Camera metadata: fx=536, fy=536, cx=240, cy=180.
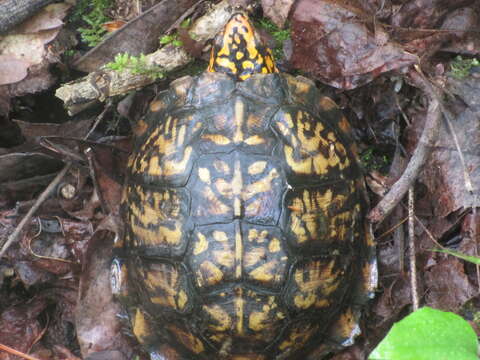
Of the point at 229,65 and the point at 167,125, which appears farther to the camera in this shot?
the point at 229,65

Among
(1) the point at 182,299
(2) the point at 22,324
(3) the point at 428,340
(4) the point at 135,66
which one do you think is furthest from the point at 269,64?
(2) the point at 22,324

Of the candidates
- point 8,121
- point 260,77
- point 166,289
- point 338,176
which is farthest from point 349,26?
point 8,121

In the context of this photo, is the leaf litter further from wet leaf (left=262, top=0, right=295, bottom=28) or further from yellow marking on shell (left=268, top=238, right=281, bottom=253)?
yellow marking on shell (left=268, top=238, right=281, bottom=253)

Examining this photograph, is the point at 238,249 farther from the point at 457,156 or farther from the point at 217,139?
the point at 457,156

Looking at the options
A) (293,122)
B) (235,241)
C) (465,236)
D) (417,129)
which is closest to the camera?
(235,241)

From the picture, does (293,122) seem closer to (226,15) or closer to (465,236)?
(226,15)

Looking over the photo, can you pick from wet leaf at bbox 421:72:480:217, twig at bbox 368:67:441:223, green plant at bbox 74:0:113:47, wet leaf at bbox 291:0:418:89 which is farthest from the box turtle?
green plant at bbox 74:0:113:47

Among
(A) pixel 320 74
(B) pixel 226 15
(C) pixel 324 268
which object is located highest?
(B) pixel 226 15

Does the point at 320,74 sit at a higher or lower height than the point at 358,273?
higher
